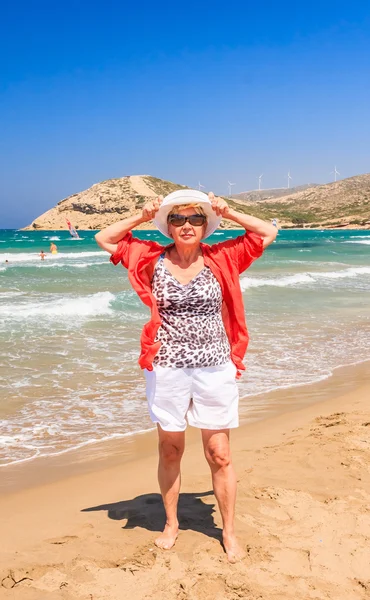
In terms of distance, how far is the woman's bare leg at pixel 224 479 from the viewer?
3270 mm

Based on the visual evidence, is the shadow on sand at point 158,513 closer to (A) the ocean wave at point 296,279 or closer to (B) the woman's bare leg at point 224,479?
(B) the woman's bare leg at point 224,479

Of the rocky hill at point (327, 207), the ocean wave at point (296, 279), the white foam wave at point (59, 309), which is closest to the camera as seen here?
the white foam wave at point (59, 309)

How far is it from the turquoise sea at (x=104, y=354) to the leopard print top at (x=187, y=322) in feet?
9.37

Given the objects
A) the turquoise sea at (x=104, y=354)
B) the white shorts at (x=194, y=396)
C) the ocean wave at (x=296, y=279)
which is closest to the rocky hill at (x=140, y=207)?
the ocean wave at (x=296, y=279)

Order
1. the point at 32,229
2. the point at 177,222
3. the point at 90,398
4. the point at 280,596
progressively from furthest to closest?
the point at 32,229 < the point at 90,398 < the point at 177,222 < the point at 280,596

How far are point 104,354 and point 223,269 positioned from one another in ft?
22.8

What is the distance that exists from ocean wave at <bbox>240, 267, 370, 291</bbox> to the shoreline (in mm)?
13781

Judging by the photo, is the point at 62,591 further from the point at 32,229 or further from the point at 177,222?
the point at 32,229

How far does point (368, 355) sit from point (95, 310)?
8.03 m

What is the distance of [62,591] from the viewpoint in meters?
2.96

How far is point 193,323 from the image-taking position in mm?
3254

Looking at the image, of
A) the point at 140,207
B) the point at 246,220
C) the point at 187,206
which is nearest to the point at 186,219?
the point at 187,206

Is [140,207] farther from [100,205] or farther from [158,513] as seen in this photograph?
[158,513]

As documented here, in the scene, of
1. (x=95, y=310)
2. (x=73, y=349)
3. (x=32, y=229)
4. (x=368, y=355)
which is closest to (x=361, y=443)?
(x=368, y=355)
